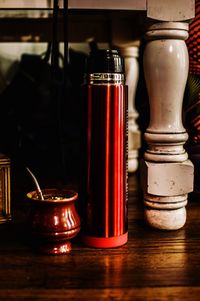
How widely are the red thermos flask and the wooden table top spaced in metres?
0.04

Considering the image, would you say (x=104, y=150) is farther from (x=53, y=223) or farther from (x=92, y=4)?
(x=92, y=4)

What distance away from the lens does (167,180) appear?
1.01 metres

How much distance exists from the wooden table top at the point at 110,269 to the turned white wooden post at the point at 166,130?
0.23 feet

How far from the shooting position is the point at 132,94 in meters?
1.79

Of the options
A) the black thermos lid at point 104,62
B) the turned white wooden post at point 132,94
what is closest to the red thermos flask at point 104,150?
the black thermos lid at point 104,62

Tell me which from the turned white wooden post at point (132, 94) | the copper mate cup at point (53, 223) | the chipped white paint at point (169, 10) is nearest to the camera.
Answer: the copper mate cup at point (53, 223)

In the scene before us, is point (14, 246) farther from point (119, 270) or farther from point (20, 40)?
point (20, 40)

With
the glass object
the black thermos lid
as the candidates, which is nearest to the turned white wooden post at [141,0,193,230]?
the black thermos lid

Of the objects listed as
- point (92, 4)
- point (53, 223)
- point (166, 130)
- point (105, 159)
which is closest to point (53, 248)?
point (53, 223)

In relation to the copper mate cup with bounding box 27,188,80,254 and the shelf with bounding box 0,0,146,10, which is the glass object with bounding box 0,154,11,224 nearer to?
the copper mate cup with bounding box 27,188,80,254

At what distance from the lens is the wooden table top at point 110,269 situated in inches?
29.0

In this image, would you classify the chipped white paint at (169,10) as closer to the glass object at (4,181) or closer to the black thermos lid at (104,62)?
the black thermos lid at (104,62)

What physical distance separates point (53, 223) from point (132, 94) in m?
0.99

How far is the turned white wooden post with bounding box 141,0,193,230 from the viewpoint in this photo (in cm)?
98
